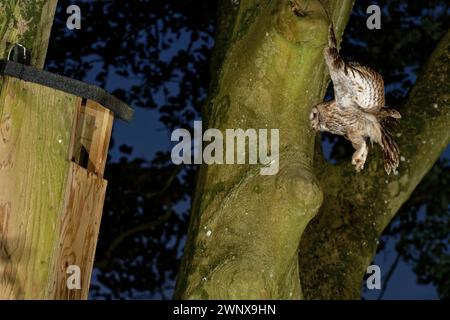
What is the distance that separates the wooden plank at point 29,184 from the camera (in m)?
3.47

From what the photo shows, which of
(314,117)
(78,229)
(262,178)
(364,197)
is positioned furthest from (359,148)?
(364,197)

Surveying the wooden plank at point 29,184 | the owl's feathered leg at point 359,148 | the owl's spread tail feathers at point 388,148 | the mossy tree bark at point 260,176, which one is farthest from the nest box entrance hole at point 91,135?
the owl's spread tail feathers at point 388,148

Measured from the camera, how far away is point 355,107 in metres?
4.16

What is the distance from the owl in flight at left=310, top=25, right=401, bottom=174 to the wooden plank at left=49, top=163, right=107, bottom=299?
1.16 m

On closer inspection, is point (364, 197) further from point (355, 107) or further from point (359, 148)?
point (355, 107)

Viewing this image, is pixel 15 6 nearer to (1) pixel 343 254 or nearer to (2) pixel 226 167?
(2) pixel 226 167

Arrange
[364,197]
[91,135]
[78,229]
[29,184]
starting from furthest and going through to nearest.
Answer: [364,197], [91,135], [78,229], [29,184]

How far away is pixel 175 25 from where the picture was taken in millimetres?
9742

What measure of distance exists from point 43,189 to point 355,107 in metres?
1.52

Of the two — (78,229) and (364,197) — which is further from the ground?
(364,197)

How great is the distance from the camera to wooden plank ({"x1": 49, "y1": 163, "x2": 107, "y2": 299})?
3592 millimetres

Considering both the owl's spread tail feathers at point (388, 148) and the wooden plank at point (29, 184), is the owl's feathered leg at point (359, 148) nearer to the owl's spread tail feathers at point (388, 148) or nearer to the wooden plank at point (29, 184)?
the owl's spread tail feathers at point (388, 148)

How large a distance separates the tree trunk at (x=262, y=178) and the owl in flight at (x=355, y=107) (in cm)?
8
